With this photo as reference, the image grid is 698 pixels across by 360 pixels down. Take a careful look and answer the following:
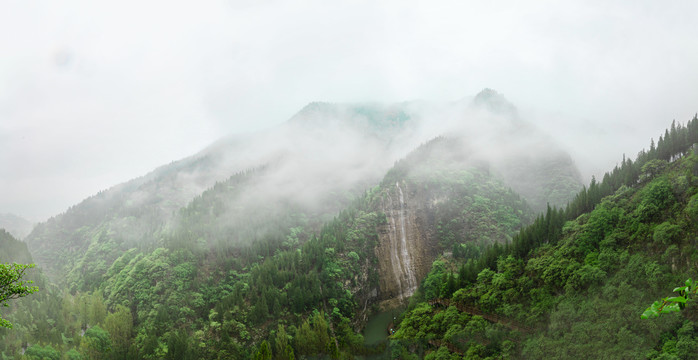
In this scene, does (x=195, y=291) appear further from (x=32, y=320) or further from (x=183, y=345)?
(x=32, y=320)

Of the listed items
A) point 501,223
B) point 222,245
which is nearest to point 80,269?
point 222,245

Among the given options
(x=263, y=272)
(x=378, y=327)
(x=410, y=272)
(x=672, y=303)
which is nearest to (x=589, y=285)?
(x=672, y=303)

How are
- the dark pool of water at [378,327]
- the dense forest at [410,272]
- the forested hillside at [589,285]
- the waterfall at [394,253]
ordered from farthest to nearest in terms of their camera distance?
the waterfall at [394,253] → the dark pool of water at [378,327] → the dense forest at [410,272] → the forested hillside at [589,285]

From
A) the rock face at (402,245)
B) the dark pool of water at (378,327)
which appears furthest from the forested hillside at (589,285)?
the rock face at (402,245)

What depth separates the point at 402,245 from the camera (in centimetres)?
16388

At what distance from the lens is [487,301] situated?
6781cm

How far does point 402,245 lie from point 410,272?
12.5 m

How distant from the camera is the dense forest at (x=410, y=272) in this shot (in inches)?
2137

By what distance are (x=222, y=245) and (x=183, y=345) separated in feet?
202

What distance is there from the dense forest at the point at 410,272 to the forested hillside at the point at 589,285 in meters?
0.22

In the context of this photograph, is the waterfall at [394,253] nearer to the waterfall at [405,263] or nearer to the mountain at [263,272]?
the mountain at [263,272]

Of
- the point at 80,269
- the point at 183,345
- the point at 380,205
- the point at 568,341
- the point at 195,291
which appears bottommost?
the point at 568,341

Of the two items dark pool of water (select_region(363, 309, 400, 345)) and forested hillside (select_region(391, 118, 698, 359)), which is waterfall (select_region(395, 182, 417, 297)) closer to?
dark pool of water (select_region(363, 309, 400, 345))

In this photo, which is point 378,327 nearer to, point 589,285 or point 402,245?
point 402,245
